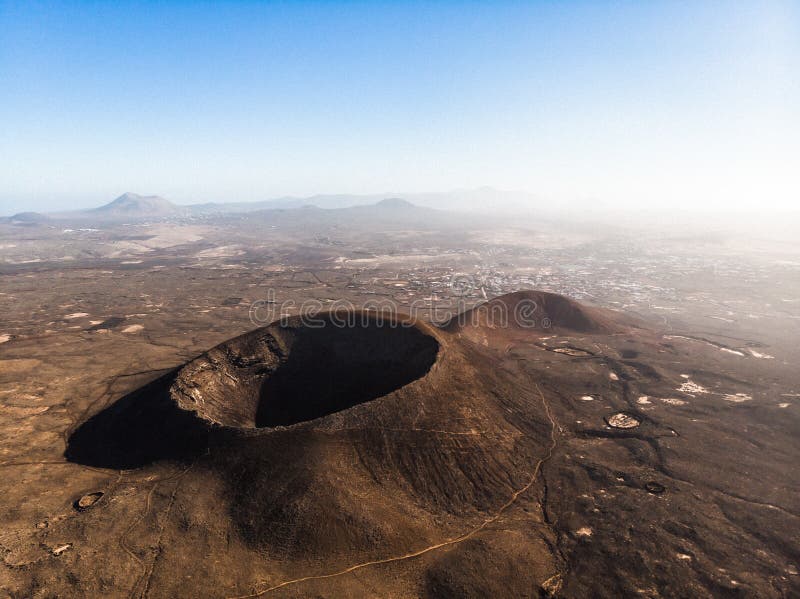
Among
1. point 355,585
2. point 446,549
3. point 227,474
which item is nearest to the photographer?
point 355,585

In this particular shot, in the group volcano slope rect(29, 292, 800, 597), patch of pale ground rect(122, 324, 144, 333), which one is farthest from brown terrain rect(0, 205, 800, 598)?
patch of pale ground rect(122, 324, 144, 333)

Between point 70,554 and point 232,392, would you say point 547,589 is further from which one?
point 232,392

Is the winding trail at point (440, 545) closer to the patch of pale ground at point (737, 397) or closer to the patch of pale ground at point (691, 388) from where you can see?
the patch of pale ground at point (691, 388)

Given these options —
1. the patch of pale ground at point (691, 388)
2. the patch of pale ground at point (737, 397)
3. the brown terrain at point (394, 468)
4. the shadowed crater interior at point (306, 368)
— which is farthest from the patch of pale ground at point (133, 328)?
the patch of pale ground at point (737, 397)

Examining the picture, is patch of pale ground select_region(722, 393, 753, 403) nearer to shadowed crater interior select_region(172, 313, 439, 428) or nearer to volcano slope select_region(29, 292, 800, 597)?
volcano slope select_region(29, 292, 800, 597)

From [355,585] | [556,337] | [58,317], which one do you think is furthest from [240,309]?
[355,585]

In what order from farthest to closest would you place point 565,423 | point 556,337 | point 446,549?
point 556,337 → point 565,423 → point 446,549

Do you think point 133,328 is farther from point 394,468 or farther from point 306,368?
point 394,468
